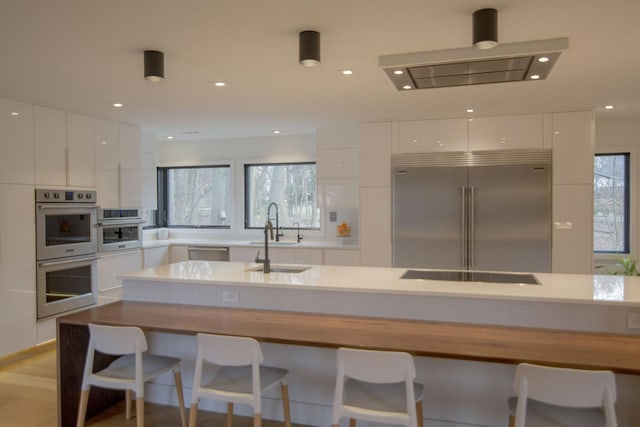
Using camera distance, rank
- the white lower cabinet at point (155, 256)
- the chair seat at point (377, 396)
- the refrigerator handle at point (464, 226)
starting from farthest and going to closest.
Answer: the white lower cabinet at point (155, 256) → the refrigerator handle at point (464, 226) → the chair seat at point (377, 396)

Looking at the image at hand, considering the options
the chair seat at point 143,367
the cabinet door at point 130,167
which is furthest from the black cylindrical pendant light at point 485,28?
the cabinet door at point 130,167

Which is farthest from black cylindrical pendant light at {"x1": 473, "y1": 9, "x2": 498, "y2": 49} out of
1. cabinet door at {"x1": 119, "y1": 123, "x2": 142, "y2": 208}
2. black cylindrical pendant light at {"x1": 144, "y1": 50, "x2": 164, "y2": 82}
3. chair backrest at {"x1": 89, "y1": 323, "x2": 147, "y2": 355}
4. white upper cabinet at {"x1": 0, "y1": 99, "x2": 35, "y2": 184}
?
cabinet door at {"x1": 119, "y1": 123, "x2": 142, "y2": 208}

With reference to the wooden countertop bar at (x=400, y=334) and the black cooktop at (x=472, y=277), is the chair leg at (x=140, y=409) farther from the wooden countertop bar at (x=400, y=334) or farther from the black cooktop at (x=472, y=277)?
the black cooktop at (x=472, y=277)

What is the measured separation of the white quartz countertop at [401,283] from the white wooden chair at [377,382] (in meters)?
0.68

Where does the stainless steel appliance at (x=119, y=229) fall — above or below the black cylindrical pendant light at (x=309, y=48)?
below

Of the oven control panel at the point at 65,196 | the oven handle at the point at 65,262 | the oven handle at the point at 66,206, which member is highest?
the oven control panel at the point at 65,196

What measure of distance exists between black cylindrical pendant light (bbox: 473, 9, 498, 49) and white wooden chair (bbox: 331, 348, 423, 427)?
4.66ft

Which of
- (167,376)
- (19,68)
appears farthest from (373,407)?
(19,68)

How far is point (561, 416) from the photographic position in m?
1.98

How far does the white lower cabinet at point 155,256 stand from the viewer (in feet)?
18.6

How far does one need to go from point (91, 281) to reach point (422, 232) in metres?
3.52

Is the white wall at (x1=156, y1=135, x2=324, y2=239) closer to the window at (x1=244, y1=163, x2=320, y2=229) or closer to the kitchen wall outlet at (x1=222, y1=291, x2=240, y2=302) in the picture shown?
the window at (x1=244, y1=163, x2=320, y2=229)

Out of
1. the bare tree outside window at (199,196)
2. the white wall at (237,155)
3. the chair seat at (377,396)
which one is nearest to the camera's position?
the chair seat at (377,396)

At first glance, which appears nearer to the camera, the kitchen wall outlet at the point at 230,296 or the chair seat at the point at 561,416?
the chair seat at the point at 561,416
